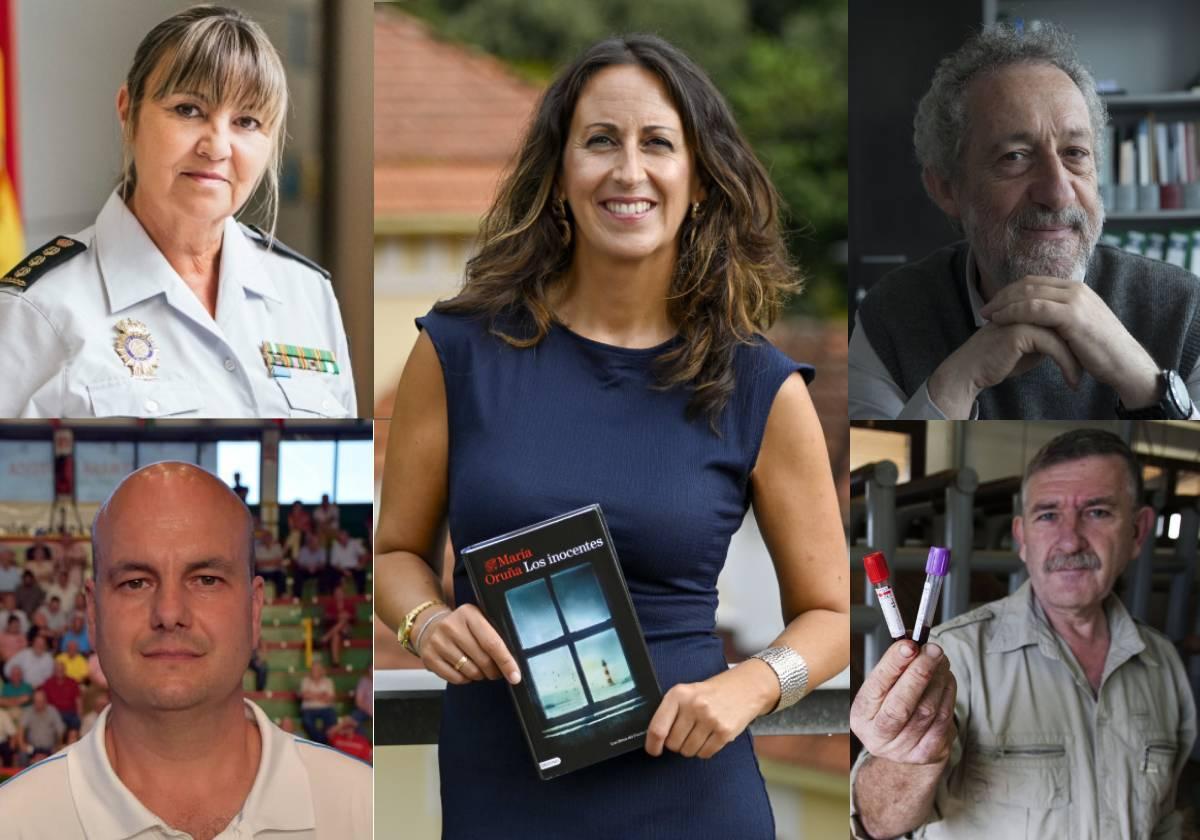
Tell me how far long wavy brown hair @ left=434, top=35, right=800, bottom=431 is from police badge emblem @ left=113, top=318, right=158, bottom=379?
737 millimetres

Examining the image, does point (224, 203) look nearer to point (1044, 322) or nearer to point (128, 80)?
point (128, 80)

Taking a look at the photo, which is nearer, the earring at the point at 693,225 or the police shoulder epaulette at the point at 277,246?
the earring at the point at 693,225

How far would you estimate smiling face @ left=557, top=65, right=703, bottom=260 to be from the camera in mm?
2207

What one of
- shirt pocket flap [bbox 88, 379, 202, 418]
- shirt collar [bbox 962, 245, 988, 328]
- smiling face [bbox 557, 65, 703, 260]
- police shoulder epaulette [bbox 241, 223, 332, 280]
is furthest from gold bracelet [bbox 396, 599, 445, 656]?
shirt collar [bbox 962, 245, 988, 328]

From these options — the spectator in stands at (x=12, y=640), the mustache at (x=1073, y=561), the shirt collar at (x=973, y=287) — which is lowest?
the spectator in stands at (x=12, y=640)

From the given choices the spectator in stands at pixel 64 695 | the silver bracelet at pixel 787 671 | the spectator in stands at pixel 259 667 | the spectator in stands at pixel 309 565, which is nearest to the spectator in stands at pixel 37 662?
the spectator in stands at pixel 64 695

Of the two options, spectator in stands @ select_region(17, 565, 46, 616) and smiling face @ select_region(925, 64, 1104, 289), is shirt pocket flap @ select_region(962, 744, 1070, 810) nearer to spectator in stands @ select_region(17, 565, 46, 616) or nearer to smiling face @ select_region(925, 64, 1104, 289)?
smiling face @ select_region(925, 64, 1104, 289)

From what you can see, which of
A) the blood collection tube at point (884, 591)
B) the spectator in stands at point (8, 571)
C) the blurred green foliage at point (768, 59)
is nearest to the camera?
the blood collection tube at point (884, 591)

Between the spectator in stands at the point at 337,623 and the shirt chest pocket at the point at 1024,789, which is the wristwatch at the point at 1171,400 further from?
the spectator in stands at the point at 337,623

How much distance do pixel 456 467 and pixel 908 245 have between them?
1132mm

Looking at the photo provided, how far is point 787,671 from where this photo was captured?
86.3 inches

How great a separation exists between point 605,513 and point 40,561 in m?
1.30

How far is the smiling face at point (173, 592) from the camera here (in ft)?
8.86

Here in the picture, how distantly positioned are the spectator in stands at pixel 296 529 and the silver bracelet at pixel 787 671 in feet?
3.54
